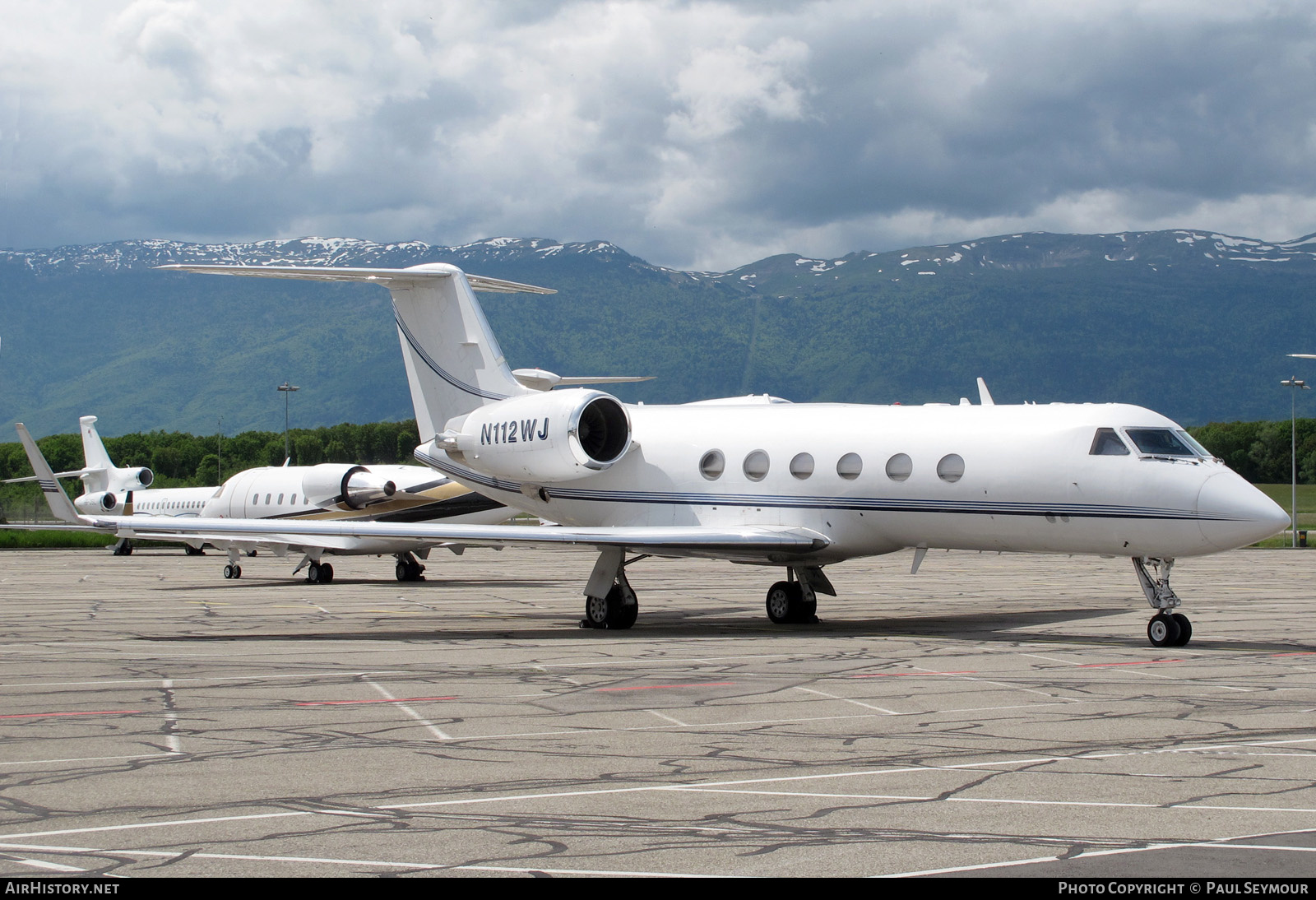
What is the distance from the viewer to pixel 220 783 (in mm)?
8156

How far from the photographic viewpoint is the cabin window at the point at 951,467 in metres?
17.5

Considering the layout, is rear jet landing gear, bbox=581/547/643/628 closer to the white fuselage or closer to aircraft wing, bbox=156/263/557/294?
the white fuselage

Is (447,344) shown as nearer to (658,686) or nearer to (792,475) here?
(792,475)

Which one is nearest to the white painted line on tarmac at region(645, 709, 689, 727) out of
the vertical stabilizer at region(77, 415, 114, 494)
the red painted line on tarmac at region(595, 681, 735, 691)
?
the red painted line on tarmac at region(595, 681, 735, 691)

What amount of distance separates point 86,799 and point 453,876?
113 inches

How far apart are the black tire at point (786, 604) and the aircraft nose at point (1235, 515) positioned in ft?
21.1

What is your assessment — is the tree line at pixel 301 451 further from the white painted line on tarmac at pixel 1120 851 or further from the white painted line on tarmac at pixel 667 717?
the white painted line on tarmac at pixel 1120 851

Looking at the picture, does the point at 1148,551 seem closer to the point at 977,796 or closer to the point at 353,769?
the point at 977,796

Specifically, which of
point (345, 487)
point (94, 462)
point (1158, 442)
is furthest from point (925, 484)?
point (94, 462)

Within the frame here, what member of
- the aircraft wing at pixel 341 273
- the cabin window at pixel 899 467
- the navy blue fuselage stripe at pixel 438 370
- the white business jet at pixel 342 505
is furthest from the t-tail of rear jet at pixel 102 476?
the cabin window at pixel 899 467

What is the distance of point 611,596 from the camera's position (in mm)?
19547

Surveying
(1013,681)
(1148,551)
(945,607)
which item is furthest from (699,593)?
(1013,681)

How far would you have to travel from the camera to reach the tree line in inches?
5079
